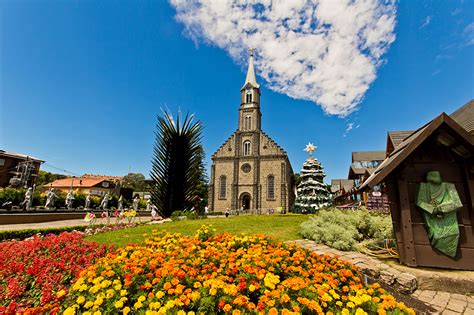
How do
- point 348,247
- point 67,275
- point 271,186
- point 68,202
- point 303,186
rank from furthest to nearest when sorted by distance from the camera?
point 271,186
point 303,186
point 68,202
point 348,247
point 67,275

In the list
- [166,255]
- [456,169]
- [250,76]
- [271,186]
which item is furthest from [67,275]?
[250,76]

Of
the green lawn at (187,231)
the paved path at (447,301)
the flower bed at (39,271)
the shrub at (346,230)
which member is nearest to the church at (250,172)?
the green lawn at (187,231)

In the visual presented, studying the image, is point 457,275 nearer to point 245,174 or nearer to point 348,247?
point 348,247

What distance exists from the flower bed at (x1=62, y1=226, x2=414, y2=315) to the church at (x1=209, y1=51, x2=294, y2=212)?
1040 inches

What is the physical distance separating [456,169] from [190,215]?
12.0 metres

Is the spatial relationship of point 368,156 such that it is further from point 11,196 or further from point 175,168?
point 11,196

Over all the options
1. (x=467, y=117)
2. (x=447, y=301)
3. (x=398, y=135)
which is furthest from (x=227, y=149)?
Result: (x=447, y=301)

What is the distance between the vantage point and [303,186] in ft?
85.8

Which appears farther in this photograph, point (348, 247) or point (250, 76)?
point (250, 76)

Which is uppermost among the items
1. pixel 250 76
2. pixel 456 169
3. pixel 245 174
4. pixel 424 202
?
pixel 250 76

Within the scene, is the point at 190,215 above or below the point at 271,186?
below

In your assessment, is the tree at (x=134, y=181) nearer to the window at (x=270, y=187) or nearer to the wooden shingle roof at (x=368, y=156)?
the window at (x=270, y=187)

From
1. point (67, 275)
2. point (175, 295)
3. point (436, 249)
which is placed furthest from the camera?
point (436, 249)

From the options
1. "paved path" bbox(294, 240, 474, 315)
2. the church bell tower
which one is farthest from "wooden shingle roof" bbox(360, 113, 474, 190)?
the church bell tower
